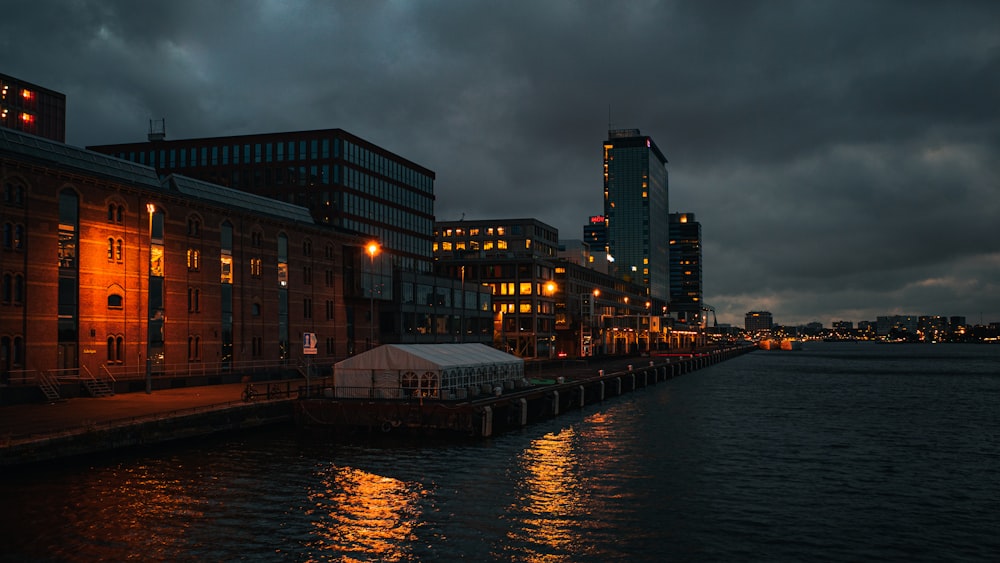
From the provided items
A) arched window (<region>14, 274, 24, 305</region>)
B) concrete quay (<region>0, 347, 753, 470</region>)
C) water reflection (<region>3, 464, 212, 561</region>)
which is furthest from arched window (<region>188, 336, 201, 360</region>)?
water reflection (<region>3, 464, 212, 561</region>)

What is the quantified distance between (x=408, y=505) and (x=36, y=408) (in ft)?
88.9

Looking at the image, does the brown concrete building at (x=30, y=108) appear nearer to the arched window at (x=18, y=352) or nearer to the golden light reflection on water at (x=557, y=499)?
the arched window at (x=18, y=352)

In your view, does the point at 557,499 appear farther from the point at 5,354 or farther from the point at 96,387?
the point at 5,354

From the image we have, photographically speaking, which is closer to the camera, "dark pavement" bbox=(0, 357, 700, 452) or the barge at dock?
"dark pavement" bbox=(0, 357, 700, 452)

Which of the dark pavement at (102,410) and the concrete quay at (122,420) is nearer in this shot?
the concrete quay at (122,420)

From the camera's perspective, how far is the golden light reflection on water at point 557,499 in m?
26.6

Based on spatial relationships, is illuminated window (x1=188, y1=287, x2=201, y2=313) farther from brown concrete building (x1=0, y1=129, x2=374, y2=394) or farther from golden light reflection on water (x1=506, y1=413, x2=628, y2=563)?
golden light reflection on water (x1=506, y1=413, x2=628, y2=563)

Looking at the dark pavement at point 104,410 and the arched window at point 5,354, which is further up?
the arched window at point 5,354

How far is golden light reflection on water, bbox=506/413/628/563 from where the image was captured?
26.6 m

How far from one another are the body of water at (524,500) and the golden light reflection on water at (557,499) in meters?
0.13

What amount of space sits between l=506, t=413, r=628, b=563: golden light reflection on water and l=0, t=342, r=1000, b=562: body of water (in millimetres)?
132

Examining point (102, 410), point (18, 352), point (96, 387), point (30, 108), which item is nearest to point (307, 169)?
point (96, 387)

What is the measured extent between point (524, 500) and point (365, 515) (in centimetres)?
693

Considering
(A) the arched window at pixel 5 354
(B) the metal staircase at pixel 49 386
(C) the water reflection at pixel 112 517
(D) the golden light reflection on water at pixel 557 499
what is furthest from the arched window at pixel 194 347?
(D) the golden light reflection on water at pixel 557 499
